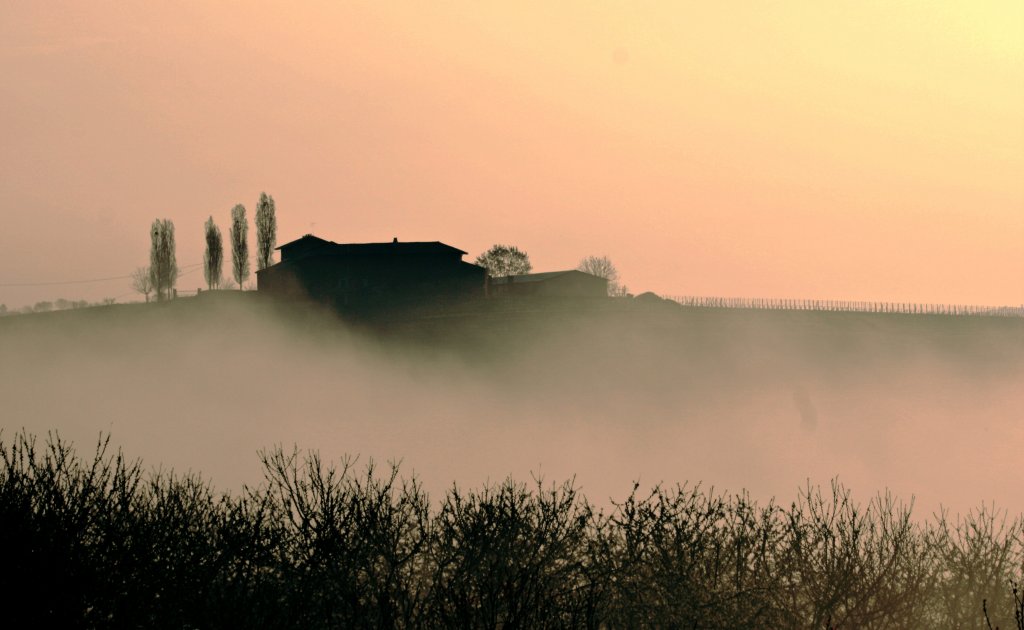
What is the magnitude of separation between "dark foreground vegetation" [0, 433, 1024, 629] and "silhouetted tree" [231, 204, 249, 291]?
70.1 m

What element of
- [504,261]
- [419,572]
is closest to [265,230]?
[504,261]

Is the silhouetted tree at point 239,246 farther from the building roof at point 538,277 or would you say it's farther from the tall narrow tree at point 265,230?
the building roof at point 538,277

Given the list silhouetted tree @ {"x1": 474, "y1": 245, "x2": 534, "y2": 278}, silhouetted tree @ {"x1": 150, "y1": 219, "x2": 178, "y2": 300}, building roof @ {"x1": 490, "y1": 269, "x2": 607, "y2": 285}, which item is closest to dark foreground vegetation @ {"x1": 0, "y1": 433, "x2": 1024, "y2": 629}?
building roof @ {"x1": 490, "y1": 269, "x2": 607, "y2": 285}

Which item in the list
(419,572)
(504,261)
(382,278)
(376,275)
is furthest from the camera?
(504,261)

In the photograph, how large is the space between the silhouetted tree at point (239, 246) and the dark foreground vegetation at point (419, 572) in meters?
70.1

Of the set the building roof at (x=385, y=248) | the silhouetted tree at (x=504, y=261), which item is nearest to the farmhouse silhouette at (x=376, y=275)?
the building roof at (x=385, y=248)

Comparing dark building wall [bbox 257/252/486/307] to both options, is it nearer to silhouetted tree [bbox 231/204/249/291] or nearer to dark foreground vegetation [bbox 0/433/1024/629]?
silhouetted tree [bbox 231/204/249/291]

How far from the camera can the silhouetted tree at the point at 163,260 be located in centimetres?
10219

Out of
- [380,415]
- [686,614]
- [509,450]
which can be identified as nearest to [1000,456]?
[509,450]

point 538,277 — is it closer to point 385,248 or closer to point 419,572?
point 385,248

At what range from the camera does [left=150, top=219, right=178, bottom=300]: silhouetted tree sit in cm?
10219

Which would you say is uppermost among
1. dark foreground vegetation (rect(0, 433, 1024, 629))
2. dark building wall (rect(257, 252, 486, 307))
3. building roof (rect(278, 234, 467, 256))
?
building roof (rect(278, 234, 467, 256))

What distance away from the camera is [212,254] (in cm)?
10081

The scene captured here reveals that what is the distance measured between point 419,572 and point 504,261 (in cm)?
11143
